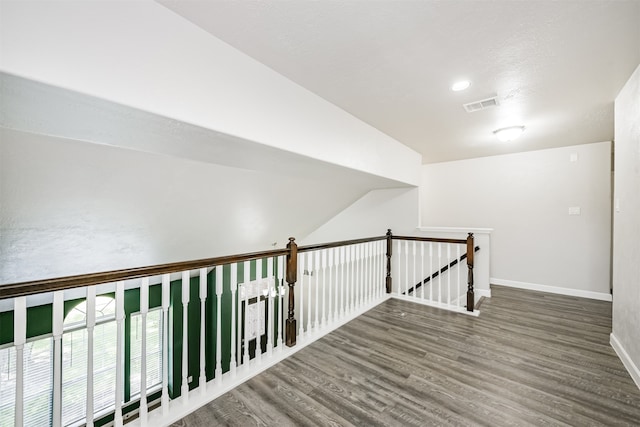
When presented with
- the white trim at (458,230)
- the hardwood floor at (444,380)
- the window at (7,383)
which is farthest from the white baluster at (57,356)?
the white trim at (458,230)

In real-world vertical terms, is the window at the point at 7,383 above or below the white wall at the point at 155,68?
below

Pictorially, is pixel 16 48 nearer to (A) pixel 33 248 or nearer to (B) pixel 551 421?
(A) pixel 33 248

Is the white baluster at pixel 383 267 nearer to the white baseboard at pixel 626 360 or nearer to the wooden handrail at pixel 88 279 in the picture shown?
the white baseboard at pixel 626 360

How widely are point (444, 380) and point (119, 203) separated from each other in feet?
10.6

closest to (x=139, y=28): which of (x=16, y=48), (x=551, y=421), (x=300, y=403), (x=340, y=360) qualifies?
(x=16, y=48)

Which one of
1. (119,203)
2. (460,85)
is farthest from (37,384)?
(460,85)

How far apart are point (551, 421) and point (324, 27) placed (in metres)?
2.82

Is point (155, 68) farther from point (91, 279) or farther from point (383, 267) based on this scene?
point (383, 267)

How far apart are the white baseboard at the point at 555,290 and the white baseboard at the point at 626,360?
75.5 inches

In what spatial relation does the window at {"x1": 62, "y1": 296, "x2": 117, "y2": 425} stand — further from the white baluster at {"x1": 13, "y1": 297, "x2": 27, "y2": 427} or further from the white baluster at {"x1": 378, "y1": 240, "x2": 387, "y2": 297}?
the white baluster at {"x1": 378, "y1": 240, "x2": 387, "y2": 297}

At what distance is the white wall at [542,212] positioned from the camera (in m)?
4.02

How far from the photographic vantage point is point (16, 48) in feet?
3.42

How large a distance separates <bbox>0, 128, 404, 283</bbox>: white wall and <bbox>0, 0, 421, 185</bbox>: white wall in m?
0.55

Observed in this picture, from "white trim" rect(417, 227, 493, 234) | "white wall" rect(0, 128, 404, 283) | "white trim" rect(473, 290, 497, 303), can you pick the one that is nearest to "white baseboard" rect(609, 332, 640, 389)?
"white trim" rect(473, 290, 497, 303)
